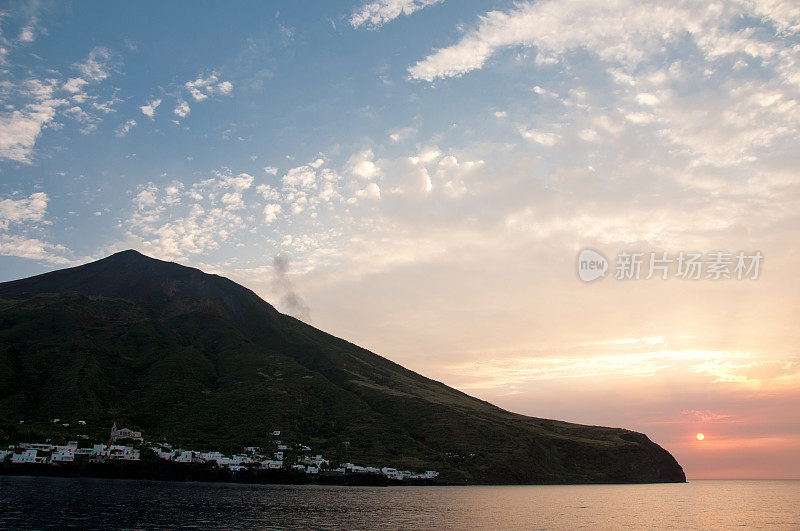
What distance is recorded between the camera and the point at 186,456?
16788cm

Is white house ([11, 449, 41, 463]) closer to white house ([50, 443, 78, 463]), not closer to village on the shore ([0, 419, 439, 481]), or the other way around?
village on the shore ([0, 419, 439, 481])

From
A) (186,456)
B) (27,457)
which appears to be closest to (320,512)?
(186,456)

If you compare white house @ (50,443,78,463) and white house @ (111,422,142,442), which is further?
white house @ (111,422,142,442)

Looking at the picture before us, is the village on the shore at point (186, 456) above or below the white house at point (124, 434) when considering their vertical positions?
below

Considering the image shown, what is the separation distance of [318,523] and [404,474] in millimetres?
112783

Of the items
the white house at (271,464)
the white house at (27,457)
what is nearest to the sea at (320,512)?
the white house at (27,457)

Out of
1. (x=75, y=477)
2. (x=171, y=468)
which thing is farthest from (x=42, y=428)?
(x=171, y=468)

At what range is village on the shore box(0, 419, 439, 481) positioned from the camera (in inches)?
6127

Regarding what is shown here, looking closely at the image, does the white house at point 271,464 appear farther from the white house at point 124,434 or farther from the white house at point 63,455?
the white house at point 63,455

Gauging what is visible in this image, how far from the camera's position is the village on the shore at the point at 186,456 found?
156 metres

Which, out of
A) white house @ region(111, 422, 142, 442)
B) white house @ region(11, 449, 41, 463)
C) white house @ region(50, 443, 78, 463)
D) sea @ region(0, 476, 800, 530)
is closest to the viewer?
sea @ region(0, 476, 800, 530)

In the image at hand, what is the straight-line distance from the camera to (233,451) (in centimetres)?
18225

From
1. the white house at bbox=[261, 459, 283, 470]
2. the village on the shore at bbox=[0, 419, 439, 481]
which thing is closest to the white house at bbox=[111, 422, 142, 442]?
the village on the shore at bbox=[0, 419, 439, 481]

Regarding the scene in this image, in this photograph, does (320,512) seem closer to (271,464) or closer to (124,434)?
(271,464)
